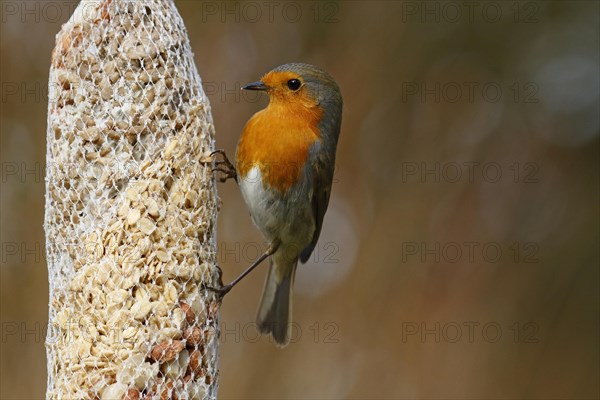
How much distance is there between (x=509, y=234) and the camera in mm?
5230

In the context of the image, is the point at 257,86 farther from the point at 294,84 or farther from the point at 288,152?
the point at 288,152

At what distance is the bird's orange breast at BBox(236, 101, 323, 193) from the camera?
3404mm

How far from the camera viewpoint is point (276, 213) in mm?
3605

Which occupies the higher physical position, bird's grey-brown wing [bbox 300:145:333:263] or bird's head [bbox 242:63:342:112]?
bird's head [bbox 242:63:342:112]

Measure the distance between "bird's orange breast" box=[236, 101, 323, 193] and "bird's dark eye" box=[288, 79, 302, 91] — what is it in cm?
8

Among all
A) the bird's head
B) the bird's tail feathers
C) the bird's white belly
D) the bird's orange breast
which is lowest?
the bird's tail feathers

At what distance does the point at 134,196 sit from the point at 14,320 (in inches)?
100

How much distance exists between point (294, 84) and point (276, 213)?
586mm

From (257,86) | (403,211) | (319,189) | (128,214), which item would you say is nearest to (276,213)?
(319,189)

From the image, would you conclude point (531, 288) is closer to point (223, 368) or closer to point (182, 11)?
point (223, 368)

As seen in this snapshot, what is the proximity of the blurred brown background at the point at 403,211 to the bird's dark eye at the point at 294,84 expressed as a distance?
1.68m

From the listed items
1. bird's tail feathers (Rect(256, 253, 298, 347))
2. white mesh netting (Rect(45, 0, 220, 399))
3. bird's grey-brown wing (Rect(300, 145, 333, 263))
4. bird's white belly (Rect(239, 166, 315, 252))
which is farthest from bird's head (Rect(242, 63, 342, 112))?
bird's tail feathers (Rect(256, 253, 298, 347))

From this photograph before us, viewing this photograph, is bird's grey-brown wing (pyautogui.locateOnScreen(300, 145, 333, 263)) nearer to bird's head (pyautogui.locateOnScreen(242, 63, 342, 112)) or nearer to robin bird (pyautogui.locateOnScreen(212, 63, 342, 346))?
robin bird (pyautogui.locateOnScreen(212, 63, 342, 346))

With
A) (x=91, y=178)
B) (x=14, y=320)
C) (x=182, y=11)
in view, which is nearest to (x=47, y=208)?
(x=91, y=178)
